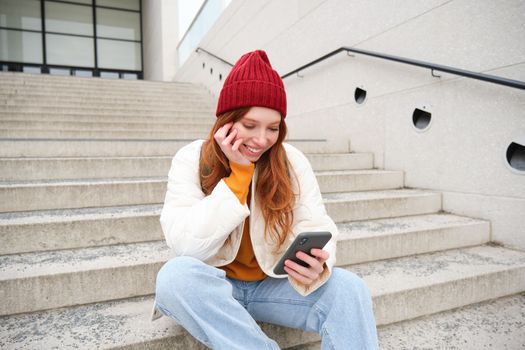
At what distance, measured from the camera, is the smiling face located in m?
1.17

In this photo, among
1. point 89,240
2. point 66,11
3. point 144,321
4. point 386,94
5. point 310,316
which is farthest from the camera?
point 66,11

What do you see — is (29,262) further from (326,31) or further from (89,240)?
(326,31)

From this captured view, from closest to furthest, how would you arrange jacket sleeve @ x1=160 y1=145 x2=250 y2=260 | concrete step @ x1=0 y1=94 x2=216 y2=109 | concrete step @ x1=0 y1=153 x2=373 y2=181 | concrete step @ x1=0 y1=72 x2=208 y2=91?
1. jacket sleeve @ x1=160 y1=145 x2=250 y2=260
2. concrete step @ x1=0 y1=153 x2=373 y2=181
3. concrete step @ x1=0 y1=94 x2=216 y2=109
4. concrete step @ x1=0 y1=72 x2=208 y2=91

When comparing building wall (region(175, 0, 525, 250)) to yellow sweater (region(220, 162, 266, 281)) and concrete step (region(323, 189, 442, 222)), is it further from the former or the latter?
yellow sweater (region(220, 162, 266, 281))

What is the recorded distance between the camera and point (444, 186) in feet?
8.65

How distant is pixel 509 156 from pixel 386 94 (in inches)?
48.8

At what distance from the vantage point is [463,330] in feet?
5.01

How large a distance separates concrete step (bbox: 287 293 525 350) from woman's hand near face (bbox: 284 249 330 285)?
54 centimetres

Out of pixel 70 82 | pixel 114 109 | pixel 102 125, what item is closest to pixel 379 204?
pixel 102 125

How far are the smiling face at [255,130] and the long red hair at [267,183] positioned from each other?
0.03 m

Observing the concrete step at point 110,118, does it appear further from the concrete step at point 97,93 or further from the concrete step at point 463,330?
the concrete step at point 463,330

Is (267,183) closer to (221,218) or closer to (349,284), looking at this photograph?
(221,218)

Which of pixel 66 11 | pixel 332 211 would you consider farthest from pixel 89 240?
pixel 66 11

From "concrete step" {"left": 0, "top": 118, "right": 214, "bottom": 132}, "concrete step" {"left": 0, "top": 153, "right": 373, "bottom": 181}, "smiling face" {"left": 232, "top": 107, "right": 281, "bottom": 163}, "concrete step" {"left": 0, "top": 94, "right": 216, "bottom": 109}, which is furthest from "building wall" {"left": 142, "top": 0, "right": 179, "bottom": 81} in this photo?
"smiling face" {"left": 232, "top": 107, "right": 281, "bottom": 163}
